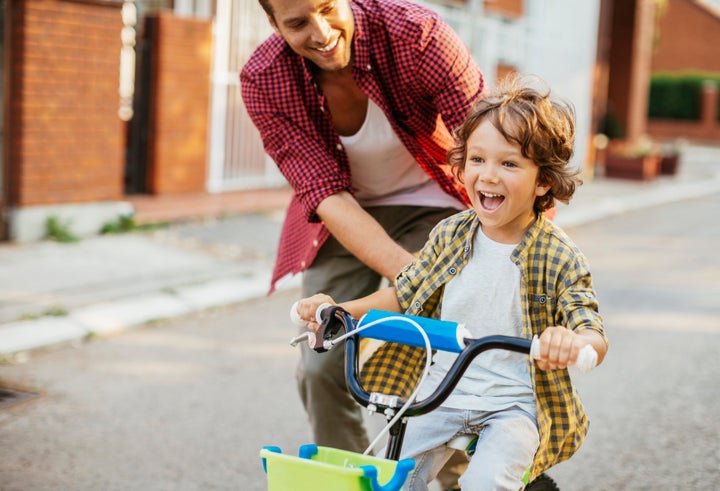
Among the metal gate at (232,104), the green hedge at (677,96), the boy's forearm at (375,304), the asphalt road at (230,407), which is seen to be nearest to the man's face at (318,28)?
the boy's forearm at (375,304)

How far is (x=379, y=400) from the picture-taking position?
99.3 inches

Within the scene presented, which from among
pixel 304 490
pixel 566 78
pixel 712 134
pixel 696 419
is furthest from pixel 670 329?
pixel 712 134

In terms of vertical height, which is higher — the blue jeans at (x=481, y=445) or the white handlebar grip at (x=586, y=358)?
the white handlebar grip at (x=586, y=358)

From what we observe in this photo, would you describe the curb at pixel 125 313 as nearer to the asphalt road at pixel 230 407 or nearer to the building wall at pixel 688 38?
the asphalt road at pixel 230 407

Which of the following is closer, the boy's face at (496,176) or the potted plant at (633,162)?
the boy's face at (496,176)

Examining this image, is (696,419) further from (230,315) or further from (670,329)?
(230,315)

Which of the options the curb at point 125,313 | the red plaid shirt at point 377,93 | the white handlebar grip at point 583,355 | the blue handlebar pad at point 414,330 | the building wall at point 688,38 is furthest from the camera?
the building wall at point 688,38

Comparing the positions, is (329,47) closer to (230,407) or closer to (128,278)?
(230,407)

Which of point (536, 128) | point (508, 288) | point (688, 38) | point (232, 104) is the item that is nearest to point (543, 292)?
point (508, 288)

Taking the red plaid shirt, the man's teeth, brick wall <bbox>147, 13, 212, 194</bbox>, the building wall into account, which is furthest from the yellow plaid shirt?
the building wall

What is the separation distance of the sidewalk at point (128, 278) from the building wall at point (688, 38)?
3867 cm

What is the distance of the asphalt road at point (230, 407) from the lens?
4.67 meters

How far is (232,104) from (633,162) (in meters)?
10.3

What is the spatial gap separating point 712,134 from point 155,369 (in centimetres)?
3695
